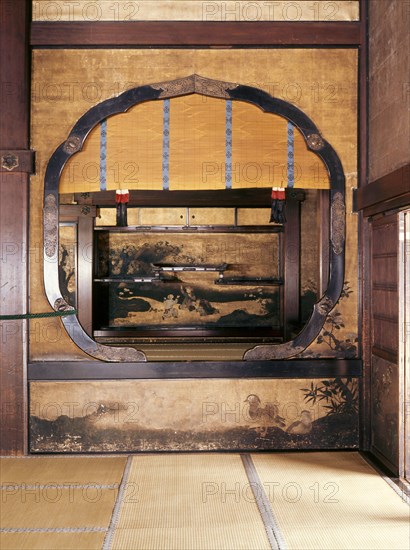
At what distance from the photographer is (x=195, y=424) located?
4.56 meters

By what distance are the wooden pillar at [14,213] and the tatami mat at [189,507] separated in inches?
38.0

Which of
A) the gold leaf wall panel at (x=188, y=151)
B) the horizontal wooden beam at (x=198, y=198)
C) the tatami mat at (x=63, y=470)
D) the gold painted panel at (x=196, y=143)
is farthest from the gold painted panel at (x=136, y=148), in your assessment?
the horizontal wooden beam at (x=198, y=198)

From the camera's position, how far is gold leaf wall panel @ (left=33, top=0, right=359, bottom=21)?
459 cm

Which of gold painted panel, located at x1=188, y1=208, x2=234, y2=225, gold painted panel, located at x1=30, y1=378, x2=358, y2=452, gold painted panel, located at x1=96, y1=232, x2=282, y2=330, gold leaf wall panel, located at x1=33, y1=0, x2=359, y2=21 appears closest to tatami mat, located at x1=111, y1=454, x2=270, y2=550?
gold painted panel, located at x1=30, y1=378, x2=358, y2=452

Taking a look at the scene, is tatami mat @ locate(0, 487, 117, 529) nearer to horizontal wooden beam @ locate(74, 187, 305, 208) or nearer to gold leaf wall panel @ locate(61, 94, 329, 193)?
gold leaf wall panel @ locate(61, 94, 329, 193)

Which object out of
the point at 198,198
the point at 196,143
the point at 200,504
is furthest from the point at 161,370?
the point at 198,198

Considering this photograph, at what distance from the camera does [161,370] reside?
455 centimetres

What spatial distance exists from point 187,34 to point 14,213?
172cm

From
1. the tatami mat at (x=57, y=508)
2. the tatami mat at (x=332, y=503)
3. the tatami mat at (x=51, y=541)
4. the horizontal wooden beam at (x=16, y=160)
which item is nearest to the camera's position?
the tatami mat at (x=51, y=541)

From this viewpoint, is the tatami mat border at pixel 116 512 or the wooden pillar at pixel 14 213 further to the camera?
the wooden pillar at pixel 14 213

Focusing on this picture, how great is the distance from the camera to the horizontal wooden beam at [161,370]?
4.55m

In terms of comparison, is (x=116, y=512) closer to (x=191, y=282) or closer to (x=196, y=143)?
(x=196, y=143)

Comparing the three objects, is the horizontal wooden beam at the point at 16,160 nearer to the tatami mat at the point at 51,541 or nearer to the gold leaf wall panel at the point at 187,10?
the gold leaf wall panel at the point at 187,10

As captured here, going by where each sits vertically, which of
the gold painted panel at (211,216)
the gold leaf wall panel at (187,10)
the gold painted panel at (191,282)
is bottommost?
the gold painted panel at (191,282)
